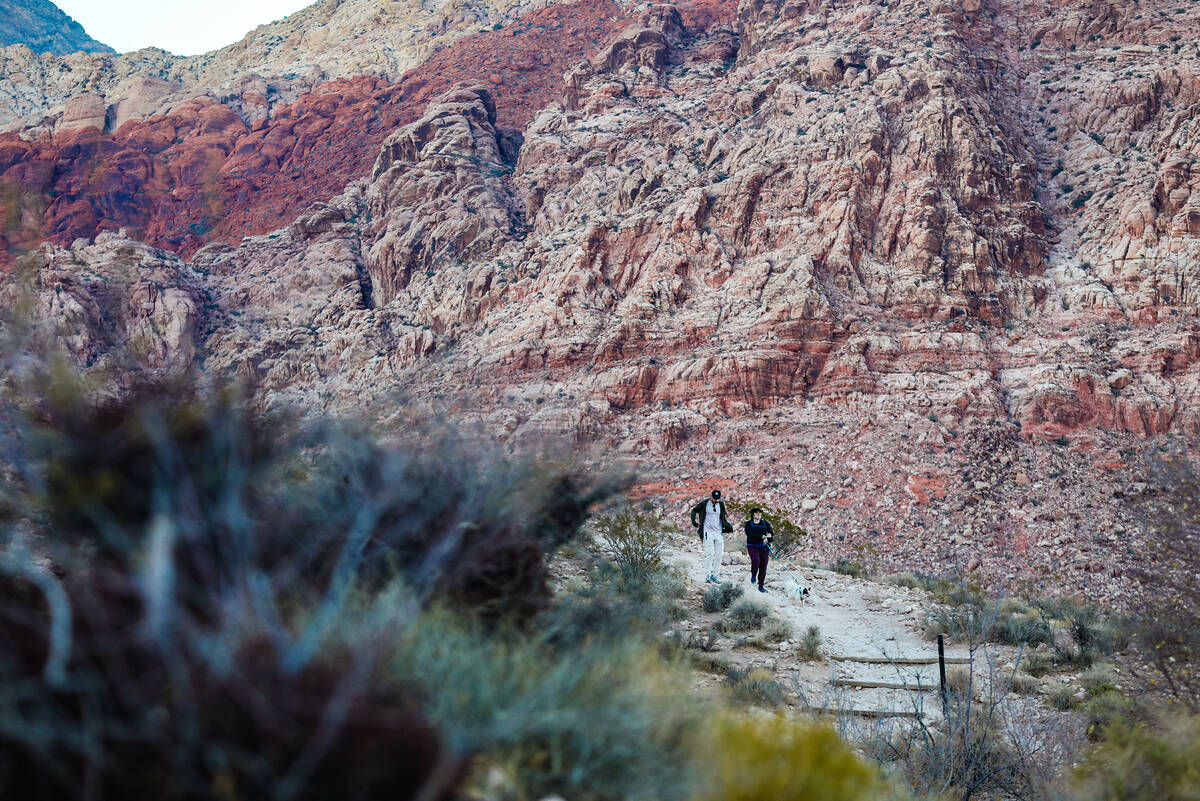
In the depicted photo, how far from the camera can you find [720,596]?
35.0ft

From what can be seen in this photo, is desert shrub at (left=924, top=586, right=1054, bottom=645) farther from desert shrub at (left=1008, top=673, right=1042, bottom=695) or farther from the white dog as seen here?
the white dog

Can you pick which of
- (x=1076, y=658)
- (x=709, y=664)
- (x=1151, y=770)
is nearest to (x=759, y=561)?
(x=709, y=664)

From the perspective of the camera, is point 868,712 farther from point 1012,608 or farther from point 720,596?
point 1012,608

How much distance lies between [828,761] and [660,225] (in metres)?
30.7

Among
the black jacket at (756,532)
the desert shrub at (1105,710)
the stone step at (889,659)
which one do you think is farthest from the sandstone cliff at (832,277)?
the desert shrub at (1105,710)

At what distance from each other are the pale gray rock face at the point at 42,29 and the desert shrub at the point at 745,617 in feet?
363

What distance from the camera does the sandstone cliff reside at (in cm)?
2261

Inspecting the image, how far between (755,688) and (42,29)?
12384cm

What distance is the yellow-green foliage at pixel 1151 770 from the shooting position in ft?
13.1

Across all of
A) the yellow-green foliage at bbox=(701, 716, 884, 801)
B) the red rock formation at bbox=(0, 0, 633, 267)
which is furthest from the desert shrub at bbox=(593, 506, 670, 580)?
the red rock formation at bbox=(0, 0, 633, 267)

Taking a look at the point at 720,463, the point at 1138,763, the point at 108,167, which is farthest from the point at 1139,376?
the point at 108,167

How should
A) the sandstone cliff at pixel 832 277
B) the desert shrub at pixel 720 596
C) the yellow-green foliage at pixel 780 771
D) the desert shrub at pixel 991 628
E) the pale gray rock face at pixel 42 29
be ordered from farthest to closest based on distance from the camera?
the pale gray rock face at pixel 42 29
the sandstone cliff at pixel 832 277
the desert shrub at pixel 720 596
the desert shrub at pixel 991 628
the yellow-green foliage at pixel 780 771

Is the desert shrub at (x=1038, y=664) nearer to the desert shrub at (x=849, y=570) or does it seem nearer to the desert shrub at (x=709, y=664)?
the desert shrub at (x=709, y=664)

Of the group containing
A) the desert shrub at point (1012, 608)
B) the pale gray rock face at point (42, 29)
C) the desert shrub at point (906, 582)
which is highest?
the pale gray rock face at point (42, 29)
